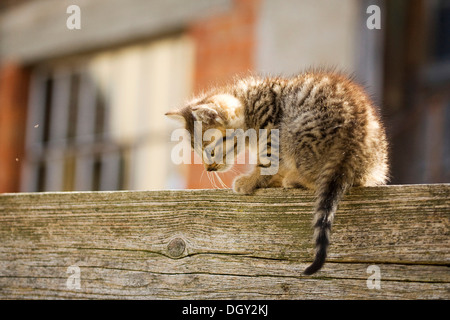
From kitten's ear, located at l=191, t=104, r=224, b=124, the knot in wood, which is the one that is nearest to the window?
kitten's ear, located at l=191, t=104, r=224, b=124

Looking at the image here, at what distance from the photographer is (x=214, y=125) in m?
2.34

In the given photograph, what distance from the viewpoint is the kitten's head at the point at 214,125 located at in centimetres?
230

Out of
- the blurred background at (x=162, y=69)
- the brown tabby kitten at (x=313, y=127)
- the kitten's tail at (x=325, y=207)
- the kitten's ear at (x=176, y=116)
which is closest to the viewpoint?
the kitten's tail at (x=325, y=207)

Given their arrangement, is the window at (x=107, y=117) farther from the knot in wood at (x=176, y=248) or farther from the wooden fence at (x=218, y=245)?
the knot in wood at (x=176, y=248)

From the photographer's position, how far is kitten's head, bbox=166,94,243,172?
7.55ft

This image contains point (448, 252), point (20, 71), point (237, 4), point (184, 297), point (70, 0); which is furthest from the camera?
point (20, 71)

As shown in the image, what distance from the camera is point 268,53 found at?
18.4ft

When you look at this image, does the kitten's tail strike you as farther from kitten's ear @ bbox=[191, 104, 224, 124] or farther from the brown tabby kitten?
kitten's ear @ bbox=[191, 104, 224, 124]

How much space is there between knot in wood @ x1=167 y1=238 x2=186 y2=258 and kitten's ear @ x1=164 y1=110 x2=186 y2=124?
953 millimetres

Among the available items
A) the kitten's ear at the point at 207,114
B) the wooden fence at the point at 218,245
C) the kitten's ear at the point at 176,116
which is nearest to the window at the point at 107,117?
the kitten's ear at the point at 176,116

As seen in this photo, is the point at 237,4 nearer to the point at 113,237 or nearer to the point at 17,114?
the point at 17,114

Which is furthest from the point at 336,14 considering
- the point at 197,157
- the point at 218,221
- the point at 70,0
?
the point at 218,221

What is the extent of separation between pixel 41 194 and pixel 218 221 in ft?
1.73

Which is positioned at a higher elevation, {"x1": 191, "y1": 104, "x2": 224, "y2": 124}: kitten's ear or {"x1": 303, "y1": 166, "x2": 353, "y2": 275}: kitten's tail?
{"x1": 191, "y1": 104, "x2": 224, "y2": 124}: kitten's ear
